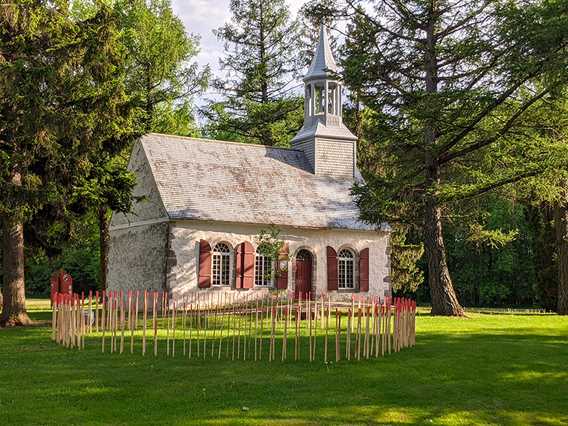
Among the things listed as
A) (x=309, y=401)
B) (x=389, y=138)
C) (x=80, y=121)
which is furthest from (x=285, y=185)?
(x=309, y=401)

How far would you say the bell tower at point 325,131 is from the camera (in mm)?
28859

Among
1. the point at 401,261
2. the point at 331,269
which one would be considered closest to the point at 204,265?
the point at 331,269

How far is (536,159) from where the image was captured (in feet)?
63.8

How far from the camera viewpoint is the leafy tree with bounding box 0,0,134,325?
17078 mm

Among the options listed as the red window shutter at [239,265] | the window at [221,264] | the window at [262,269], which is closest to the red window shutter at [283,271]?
the window at [262,269]

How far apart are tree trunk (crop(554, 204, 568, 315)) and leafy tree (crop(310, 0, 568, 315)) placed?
13.2 ft

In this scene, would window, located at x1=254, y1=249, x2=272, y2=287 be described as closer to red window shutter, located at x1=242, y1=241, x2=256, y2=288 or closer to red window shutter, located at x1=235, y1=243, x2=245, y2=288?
red window shutter, located at x1=242, y1=241, x2=256, y2=288

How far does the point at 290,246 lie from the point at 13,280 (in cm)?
1021

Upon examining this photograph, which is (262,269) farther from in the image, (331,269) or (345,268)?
(345,268)

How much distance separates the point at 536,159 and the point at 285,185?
10.4 m

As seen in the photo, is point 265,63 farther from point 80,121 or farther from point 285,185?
point 80,121

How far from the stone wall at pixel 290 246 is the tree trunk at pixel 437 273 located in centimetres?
439

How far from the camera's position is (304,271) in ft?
84.0

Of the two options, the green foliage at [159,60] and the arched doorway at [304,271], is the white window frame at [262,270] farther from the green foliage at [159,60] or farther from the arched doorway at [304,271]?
the green foliage at [159,60]
